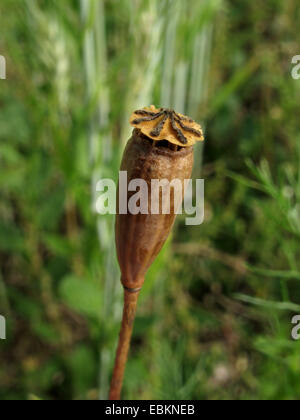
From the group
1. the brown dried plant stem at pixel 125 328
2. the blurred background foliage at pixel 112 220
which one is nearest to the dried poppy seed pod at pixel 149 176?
the brown dried plant stem at pixel 125 328

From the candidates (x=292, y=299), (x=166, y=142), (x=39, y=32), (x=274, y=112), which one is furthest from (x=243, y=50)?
(x=166, y=142)

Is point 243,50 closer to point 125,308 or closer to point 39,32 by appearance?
point 39,32

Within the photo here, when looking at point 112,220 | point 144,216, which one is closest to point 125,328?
point 144,216

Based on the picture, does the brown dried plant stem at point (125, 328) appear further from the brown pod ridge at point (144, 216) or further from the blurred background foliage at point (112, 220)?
the blurred background foliage at point (112, 220)

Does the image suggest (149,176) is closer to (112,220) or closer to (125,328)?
(125,328)

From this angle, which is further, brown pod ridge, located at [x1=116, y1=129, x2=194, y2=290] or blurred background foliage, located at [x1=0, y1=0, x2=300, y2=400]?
blurred background foliage, located at [x1=0, y1=0, x2=300, y2=400]

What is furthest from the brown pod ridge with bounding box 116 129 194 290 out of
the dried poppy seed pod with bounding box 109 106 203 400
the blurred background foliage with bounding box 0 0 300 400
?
the blurred background foliage with bounding box 0 0 300 400

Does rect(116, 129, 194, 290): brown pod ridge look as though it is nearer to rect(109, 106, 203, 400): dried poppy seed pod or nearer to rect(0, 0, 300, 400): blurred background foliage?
rect(109, 106, 203, 400): dried poppy seed pod
